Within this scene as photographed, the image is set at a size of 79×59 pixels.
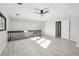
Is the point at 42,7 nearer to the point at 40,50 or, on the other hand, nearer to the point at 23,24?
the point at 40,50

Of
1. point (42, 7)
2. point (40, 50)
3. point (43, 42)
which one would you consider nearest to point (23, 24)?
point (43, 42)

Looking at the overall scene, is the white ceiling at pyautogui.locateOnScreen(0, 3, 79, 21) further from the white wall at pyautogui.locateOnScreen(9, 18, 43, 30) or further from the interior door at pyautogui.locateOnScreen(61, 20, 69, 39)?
the white wall at pyautogui.locateOnScreen(9, 18, 43, 30)

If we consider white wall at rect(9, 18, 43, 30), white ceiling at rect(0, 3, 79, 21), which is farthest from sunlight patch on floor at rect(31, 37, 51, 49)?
white wall at rect(9, 18, 43, 30)

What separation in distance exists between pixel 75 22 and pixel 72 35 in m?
1.16

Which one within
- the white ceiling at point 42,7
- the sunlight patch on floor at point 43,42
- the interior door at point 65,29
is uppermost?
the white ceiling at point 42,7

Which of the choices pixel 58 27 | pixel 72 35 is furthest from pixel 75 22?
pixel 58 27

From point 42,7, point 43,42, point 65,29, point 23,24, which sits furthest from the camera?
point 23,24

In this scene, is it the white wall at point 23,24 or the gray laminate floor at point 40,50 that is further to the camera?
the white wall at point 23,24

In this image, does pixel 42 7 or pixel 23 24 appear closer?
pixel 42 7

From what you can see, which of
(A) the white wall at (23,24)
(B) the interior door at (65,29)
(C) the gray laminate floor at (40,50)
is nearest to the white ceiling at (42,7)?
(B) the interior door at (65,29)

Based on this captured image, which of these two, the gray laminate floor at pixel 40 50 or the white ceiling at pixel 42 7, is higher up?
the white ceiling at pixel 42 7

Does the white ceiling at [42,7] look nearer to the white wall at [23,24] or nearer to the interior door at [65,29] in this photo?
the interior door at [65,29]

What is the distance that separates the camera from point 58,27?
9297 mm

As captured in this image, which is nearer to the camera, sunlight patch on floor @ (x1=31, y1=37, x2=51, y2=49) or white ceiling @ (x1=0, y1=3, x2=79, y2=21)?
white ceiling @ (x1=0, y1=3, x2=79, y2=21)
